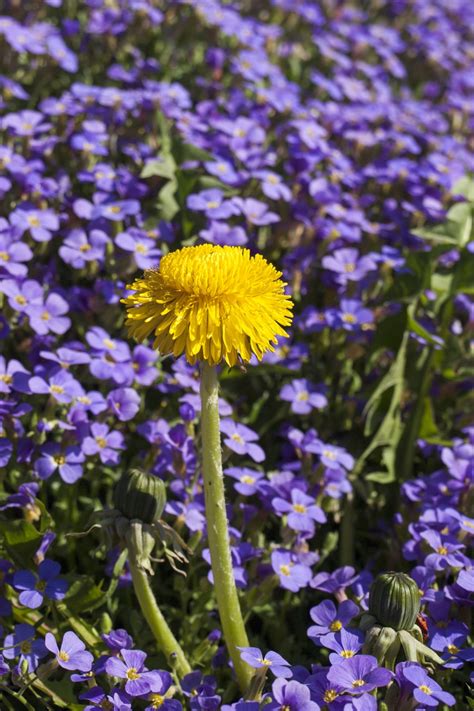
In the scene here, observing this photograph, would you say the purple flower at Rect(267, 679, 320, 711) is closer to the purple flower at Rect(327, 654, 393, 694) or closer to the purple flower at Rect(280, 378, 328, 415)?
the purple flower at Rect(327, 654, 393, 694)

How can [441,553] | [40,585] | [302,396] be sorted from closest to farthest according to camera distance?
[40,585]
[441,553]
[302,396]

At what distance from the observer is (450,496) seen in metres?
2.69

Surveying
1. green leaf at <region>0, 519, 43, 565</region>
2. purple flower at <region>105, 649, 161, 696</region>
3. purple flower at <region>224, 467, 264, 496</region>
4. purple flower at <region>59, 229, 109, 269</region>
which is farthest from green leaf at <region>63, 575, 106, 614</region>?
purple flower at <region>59, 229, 109, 269</region>

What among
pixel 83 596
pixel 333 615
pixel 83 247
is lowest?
Answer: pixel 83 596

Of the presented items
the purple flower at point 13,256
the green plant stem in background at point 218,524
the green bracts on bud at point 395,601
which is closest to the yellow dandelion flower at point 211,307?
the green plant stem in background at point 218,524

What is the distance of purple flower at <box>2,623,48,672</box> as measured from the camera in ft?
6.77

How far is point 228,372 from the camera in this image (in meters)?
1.82

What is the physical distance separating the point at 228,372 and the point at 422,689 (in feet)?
2.46

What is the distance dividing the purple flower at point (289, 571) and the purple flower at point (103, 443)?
50 centimetres

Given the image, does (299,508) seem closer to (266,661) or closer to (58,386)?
(266,661)

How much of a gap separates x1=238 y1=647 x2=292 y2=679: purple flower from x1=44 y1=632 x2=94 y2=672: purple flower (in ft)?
1.11

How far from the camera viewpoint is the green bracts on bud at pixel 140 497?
1.98 meters

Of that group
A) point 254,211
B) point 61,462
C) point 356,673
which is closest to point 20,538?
point 61,462

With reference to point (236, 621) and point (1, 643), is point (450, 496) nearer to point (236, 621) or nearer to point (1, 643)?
point (236, 621)
